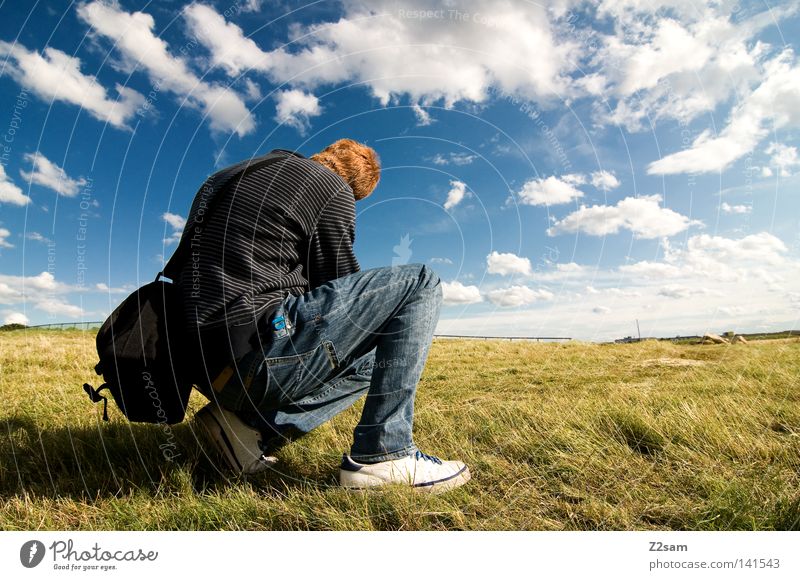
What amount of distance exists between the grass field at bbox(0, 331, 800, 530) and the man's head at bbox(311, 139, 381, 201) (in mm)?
1816

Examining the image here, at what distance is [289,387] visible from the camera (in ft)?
8.13

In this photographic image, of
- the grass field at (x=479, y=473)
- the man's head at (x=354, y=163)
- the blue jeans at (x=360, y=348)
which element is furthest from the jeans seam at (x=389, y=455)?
the man's head at (x=354, y=163)

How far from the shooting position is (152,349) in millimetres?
2381

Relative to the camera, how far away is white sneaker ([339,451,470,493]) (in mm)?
2395

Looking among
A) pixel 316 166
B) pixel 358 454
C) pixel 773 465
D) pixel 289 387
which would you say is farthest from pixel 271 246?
pixel 773 465

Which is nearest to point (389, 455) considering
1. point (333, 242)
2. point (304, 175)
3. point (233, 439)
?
point (233, 439)

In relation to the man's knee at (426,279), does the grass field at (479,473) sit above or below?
below

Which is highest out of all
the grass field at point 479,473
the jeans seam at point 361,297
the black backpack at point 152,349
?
the jeans seam at point 361,297

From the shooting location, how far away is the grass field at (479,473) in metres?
2.13

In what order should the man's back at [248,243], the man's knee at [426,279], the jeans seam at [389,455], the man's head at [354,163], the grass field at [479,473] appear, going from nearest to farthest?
1. the grass field at [479,473]
2. the man's back at [248,243]
3. the jeans seam at [389,455]
4. the man's knee at [426,279]
5. the man's head at [354,163]

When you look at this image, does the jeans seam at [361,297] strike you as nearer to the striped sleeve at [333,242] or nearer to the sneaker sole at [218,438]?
the striped sleeve at [333,242]

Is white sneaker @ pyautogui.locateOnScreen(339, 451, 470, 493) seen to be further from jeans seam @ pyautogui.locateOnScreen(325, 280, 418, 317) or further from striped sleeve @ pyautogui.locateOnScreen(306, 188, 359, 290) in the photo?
striped sleeve @ pyautogui.locateOnScreen(306, 188, 359, 290)
